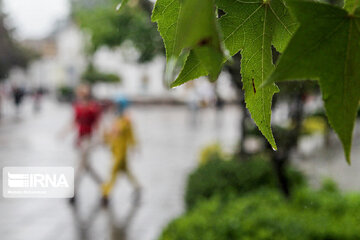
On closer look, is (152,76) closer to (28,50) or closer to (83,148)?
(28,50)

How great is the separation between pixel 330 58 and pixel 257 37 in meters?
0.13

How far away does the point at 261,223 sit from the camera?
10.3ft

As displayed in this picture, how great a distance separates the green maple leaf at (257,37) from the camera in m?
0.51

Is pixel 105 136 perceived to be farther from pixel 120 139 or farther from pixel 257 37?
pixel 257 37

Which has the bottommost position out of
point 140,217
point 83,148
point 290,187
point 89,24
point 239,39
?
point 140,217

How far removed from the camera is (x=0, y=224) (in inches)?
213

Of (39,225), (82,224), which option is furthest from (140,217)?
(39,225)

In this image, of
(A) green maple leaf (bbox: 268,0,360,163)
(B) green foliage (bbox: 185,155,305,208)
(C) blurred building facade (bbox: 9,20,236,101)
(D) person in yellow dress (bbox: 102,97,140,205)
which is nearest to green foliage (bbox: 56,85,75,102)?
(C) blurred building facade (bbox: 9,20,236,101)

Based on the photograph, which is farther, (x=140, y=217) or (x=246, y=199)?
(x=140, y=217)

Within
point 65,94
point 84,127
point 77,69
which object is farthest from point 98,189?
point 77,69

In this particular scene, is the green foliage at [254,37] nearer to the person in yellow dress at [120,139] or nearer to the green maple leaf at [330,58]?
the green maple leaf at [330,58]

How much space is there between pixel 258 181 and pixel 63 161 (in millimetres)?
5298

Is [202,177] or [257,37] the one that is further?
[202,177]

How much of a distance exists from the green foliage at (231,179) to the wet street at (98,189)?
0.74m
